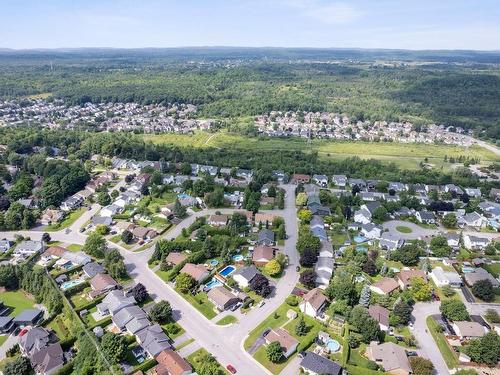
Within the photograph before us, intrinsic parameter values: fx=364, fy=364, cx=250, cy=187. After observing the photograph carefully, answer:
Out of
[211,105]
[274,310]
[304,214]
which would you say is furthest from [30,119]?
[274,310]

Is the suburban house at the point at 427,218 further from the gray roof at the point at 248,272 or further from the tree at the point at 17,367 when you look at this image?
the tree at the point at 17,367

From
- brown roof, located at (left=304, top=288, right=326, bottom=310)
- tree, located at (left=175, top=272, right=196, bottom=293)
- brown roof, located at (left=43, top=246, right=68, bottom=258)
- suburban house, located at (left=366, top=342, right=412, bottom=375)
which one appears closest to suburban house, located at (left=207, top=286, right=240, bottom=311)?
tree, located at (left=175, top=272, right=196, bottom=293)

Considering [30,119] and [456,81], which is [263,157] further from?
[456,81]

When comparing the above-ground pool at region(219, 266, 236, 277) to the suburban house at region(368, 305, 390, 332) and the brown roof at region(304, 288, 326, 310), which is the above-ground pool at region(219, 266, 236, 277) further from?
the suburban house at region(368, 305, 390, 332)

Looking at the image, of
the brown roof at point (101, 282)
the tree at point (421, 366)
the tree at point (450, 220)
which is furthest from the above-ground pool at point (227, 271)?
the tree at point (450, 220)

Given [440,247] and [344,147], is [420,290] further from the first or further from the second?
[344,147]

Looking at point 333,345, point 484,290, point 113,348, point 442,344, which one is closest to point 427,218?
point 484,290
